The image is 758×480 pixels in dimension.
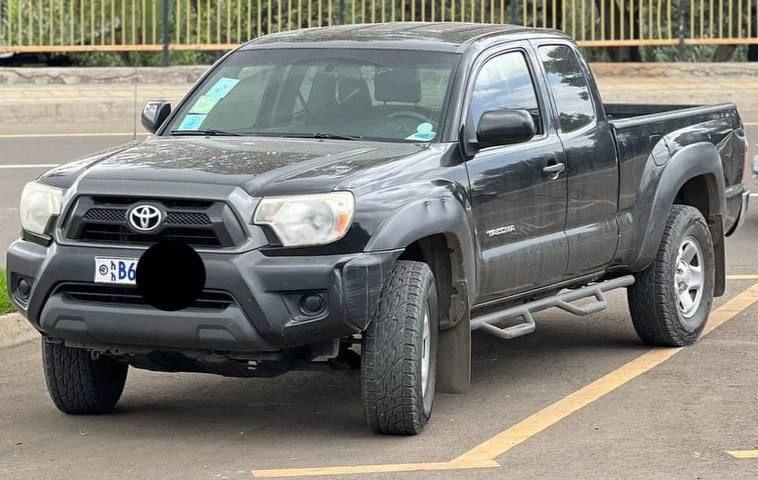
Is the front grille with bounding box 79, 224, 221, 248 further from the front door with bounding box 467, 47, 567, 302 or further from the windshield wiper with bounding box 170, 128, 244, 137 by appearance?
the front door with bounding box 467, 47, 567, 302

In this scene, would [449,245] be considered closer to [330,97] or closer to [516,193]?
[516,193]

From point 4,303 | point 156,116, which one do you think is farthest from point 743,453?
point 4,303

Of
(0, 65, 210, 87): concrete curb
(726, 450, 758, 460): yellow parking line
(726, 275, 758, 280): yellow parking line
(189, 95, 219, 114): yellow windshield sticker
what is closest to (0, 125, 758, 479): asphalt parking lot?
(726, 450, 758, 460): yellow parking line

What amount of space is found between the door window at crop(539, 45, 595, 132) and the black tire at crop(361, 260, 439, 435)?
6.09 feet

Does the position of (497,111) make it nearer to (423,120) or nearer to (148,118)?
(423,120)

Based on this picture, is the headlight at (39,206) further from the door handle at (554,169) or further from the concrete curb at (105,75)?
the concrete curb at (105,75)

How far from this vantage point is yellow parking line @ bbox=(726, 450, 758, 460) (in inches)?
275

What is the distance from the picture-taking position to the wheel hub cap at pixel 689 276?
9.48 metres

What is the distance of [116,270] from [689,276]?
375 cm

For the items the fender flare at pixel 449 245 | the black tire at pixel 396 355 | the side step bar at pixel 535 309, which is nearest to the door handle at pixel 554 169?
the side step bar at pixel 535 309

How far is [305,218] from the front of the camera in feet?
22.7

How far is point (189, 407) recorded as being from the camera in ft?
26.3

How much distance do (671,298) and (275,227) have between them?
309cm

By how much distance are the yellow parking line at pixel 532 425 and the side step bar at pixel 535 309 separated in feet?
1.19
